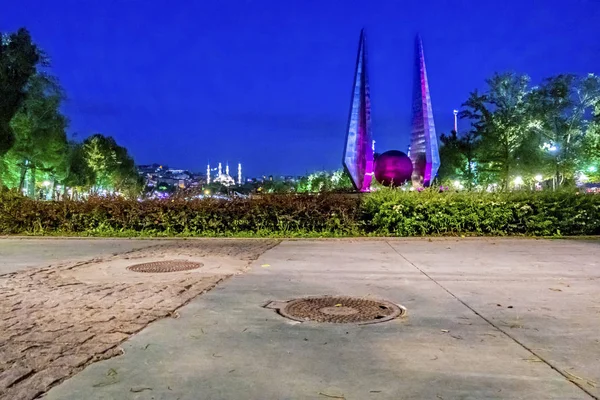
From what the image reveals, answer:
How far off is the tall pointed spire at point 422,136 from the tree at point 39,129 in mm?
25182

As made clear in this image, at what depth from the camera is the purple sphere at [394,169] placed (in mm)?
25969

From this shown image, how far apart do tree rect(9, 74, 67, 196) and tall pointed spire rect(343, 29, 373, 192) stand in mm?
22469

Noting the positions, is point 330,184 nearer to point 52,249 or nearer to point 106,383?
point 52,249

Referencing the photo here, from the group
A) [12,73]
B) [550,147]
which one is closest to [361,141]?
[12,73]

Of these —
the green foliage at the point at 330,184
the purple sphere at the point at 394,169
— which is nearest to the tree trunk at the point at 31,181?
the green foliage at the point at 330,184

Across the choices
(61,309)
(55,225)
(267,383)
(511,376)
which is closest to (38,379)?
(267,383)

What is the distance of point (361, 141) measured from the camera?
27.0 meters

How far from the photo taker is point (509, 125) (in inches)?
1565

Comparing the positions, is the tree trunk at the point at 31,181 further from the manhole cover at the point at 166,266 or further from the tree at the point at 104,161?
the manhole cover at the point at 166,266

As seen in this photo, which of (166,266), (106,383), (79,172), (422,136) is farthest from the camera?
(79,172)

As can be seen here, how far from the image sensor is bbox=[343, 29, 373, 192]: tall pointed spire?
26.9 meters

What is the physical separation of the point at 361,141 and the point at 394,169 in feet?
7.58

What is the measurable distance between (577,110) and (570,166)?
14.5ft

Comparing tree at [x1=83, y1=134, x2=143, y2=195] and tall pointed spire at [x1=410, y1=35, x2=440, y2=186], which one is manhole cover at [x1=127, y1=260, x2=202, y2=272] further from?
tree at [x1=83, y1=134, x2=143, y2=195]
